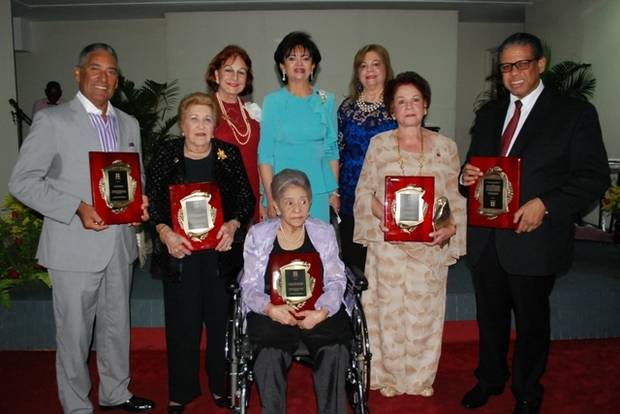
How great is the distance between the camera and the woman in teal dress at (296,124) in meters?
3.06

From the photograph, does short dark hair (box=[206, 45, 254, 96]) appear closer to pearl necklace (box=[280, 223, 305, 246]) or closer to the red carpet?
pearl necklace (box=[280, 223, 305, 246])

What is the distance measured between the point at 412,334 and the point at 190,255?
128 cm

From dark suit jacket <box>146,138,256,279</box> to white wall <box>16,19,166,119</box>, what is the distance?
25.9 ft

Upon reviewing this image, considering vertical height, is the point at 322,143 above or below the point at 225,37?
below

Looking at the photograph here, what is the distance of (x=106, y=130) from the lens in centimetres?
263

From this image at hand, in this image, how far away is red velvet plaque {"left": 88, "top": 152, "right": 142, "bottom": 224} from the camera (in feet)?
7.99

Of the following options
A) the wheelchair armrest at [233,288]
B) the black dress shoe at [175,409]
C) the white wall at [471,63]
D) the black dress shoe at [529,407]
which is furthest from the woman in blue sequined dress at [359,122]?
the white wall at [471,63]

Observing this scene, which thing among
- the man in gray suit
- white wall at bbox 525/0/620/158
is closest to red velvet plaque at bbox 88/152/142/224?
the man in gray suit

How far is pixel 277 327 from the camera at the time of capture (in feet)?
8.12

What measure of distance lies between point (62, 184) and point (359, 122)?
5.29 ft

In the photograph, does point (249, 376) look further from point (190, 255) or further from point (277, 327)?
point (190, 255)

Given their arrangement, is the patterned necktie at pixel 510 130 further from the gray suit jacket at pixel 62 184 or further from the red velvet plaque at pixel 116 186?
the gray suit jacket at pixel 62 184

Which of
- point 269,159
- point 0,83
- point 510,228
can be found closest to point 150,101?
point 0,83

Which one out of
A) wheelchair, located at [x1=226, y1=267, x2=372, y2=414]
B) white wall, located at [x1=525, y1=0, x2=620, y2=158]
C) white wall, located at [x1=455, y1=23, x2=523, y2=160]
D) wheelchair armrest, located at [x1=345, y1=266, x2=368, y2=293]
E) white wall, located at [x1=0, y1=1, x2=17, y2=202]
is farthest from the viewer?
white wall, located at [x1=455, y1=23, x2=523, y2=160]
